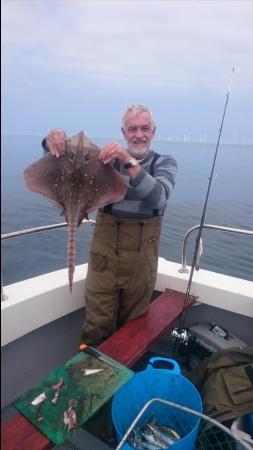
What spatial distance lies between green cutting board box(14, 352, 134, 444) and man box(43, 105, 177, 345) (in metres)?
0.59

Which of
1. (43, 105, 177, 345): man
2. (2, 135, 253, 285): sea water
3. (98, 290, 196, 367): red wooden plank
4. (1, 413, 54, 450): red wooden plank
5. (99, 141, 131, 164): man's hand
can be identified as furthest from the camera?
(2, 135, 253, 285): sea water

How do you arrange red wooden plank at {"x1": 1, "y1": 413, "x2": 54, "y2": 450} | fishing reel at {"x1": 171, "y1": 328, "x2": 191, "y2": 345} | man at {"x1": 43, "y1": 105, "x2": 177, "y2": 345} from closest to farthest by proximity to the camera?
red wooden plank at {"x1": 1, "y1": 413, "x2": 54, "y2": 450} < man at {"x1": 43, "y1": 105, "x2": 177, "y2": 345} < fishing reel at {"x1": 171, "y1": 328, "x2": 191, "y2": 345}

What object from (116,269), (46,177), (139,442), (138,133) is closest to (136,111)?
(138,133)

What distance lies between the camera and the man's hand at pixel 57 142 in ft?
8.68

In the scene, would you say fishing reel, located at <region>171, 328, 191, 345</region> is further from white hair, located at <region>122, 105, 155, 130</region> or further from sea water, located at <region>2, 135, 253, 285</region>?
sea water, located at <region>2, 135, 253, 285</region>

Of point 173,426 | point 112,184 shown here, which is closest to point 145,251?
point 112,184

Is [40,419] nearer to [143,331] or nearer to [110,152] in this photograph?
[143,331]

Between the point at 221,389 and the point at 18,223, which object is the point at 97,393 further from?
the point at 18,223

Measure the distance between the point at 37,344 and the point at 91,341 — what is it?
0.55 metres

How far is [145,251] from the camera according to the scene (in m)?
3.28

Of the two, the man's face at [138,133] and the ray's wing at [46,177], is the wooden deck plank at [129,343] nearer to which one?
the ray's wing at [46,177]

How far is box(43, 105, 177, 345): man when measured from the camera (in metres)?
3.20

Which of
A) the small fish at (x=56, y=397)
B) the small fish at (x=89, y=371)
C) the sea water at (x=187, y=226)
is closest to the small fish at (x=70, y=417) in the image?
the small fish at (x=56, y=397)

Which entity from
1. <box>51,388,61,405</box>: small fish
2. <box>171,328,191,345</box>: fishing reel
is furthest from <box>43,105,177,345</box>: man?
<box>51,388,61,405</box>: small fish
